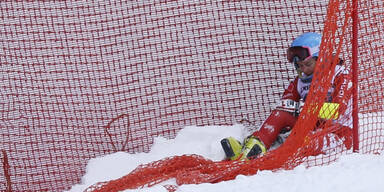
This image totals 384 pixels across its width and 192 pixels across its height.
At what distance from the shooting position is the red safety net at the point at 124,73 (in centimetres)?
546

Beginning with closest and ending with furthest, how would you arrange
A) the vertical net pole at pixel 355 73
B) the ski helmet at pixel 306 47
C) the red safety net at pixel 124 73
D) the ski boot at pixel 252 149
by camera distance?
the vertical net pole at pixel 355 73, the ski boot at pixel 252 149, the ski helmet at pixel 306 47, the red safety net at pixel 124 73

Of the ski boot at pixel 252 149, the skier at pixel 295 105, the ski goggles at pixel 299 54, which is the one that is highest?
the ski goggles at pixel 299 54

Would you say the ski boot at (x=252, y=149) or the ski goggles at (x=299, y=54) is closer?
the ski boot at (x=252, y=149)

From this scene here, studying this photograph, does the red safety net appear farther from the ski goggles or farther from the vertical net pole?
the vertical net pole

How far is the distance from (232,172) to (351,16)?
1.14 m

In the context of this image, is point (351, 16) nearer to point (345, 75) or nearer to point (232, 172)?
point (345, 75)

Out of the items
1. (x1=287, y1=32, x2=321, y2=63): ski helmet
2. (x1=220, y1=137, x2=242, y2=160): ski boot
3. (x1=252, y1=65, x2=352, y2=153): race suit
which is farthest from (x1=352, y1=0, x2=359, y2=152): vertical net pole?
(x1=220, y1=137, x2=242, y2=160): ski boot

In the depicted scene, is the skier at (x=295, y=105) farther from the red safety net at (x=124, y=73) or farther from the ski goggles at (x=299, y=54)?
the red safety net at (x=124, y=73)

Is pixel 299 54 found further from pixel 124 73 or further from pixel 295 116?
pixel 124 73

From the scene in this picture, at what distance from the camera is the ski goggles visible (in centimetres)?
458

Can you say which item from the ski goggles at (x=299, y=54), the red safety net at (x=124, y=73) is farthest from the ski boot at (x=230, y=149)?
the red safety net at (x=124, y=73)

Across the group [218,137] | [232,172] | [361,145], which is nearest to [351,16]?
[361,145]

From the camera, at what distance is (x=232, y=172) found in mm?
3939

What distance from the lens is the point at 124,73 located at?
591 cm
